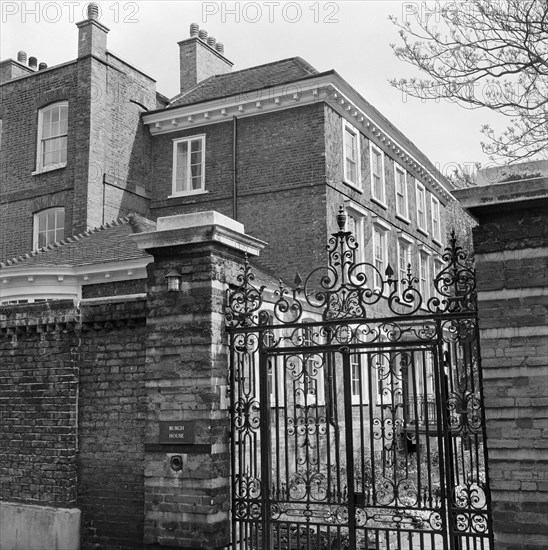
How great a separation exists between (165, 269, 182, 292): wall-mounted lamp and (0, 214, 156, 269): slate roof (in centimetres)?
848

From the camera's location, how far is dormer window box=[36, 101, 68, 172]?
75.7 ft

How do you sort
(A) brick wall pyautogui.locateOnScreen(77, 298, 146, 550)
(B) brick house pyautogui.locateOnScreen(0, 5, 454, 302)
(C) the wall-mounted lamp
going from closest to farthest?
(C) the wall-mounted lamp
(A) brick wall pyautogui.locateOnScreen(77, 298, 146, 550)
(B) brick house pyautogui.locateOnScreen(0, 5, 454, 302)

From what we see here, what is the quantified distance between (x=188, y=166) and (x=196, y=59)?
564cm

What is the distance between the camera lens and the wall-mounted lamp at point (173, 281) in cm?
714

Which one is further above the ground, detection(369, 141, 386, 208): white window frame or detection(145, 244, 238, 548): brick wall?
detection(369, 141, 386, 208): white window frame

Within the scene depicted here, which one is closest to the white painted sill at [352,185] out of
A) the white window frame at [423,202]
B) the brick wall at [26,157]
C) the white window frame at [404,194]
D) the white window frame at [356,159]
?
the white window frame at [356,159]

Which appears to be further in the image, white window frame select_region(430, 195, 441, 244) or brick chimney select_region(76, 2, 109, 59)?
white window frame select_region(430, 195, 441, 244)

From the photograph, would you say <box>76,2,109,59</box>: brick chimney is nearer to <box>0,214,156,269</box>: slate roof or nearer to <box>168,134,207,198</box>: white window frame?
<box>168,134,207,198</box>: white window frame

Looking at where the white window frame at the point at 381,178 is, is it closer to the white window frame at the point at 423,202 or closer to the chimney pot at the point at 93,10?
the white window frame at the point at 423,202

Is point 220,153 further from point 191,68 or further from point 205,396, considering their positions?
point 205,396

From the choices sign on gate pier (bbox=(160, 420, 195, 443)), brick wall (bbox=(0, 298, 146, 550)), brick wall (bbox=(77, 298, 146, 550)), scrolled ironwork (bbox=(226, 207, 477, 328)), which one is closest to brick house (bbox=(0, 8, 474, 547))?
brick wall (bbox=(0, 298, 146, 550))

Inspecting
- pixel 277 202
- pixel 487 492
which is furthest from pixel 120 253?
pixel 487 492

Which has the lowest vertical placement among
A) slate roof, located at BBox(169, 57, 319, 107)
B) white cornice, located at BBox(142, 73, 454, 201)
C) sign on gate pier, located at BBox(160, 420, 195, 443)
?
sign on gate pier, located at BBox(160, 420, 195, 443)

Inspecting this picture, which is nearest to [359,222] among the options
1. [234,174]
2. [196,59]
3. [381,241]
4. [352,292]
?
[381,241]
